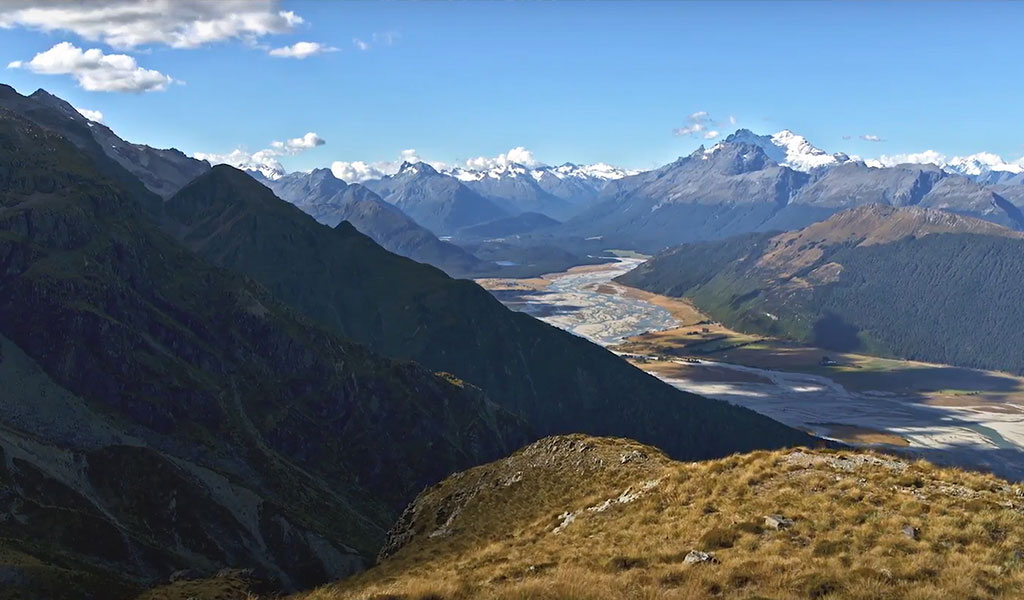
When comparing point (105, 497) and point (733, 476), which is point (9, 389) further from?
point (733, 476)

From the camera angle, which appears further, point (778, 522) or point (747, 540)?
point (778, 522)

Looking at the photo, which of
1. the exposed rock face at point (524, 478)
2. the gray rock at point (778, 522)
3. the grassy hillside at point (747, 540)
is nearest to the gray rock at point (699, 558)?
the grassy hillside at point (747, 540)

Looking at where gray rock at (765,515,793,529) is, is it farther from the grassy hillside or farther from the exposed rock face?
the exposed rock face

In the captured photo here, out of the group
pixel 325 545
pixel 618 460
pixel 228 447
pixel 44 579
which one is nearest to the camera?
pixel 618 460

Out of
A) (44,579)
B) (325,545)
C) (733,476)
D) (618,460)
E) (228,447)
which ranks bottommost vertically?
(325,545)

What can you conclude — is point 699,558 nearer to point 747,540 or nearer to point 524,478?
point 747,540

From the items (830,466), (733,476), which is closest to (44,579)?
(733,476)

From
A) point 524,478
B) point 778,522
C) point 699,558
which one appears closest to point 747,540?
point 778,522

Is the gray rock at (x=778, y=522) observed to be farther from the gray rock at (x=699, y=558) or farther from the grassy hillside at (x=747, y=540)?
the gray rock at (x=699, y=558)
